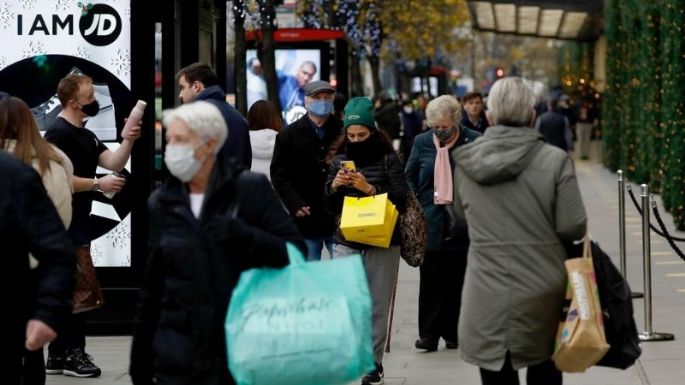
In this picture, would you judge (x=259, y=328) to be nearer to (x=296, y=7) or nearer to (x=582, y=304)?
(x=582, y=304)

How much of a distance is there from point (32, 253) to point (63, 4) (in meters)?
6.07

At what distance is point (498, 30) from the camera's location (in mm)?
54406

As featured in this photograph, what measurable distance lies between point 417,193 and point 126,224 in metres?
2.22

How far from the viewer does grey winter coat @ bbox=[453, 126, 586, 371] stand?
628cm

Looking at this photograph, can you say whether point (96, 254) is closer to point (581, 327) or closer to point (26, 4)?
point (26, 4)

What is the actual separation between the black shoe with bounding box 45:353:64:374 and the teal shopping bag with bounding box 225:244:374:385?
477cm

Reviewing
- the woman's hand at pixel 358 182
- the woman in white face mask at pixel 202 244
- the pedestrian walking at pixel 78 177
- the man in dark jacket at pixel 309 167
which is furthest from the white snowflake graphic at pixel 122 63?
the woman in white face mask at pixel 202 244

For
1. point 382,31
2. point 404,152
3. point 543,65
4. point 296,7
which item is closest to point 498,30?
point 382,31

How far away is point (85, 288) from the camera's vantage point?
9.33m

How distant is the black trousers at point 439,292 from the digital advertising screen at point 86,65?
2.22 metres

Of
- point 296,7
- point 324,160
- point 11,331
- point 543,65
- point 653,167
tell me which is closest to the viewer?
point 11,331

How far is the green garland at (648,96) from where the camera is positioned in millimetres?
20406

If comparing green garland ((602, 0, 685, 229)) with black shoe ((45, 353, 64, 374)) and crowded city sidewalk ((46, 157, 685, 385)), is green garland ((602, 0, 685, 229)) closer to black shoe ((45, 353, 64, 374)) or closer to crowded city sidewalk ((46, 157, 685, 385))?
crowded city sidewalk ((46, 157, 685, 385))

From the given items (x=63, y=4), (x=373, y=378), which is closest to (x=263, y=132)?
(x=63, y=4)
